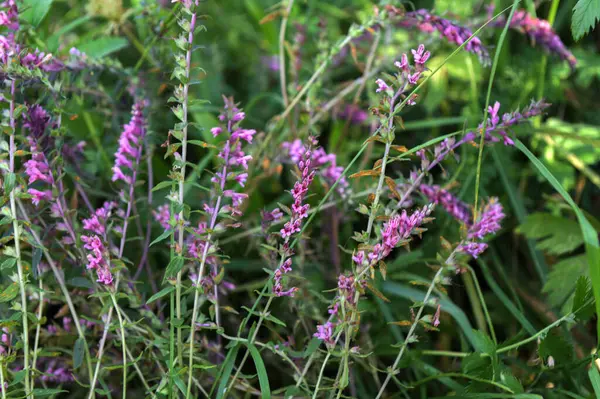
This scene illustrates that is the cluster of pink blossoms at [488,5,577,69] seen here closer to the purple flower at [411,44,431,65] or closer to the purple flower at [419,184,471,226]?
the purple flower at [419,184,471,226]

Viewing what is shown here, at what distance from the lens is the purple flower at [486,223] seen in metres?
1.29

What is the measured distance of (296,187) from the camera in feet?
3.75

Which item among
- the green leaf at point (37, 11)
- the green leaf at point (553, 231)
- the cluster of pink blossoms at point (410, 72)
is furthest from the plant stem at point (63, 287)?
the green leaf at point (553, 231)

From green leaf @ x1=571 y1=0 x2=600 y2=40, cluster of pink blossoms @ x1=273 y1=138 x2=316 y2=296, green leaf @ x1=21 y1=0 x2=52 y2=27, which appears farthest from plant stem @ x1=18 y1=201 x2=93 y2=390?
green leaf @ x1=571 y1=0 x2=600 y2=40

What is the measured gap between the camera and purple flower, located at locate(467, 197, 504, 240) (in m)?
1.29

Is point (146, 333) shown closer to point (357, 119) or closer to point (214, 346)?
point (214, 346)

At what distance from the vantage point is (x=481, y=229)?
1.30 metres

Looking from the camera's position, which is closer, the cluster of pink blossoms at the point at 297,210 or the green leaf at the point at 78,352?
the cluster of pink blossoms at the point at 297,210

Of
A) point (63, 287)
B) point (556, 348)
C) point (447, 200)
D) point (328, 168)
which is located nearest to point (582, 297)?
point (556, 348)

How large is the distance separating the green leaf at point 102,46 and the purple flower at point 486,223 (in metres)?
1.13

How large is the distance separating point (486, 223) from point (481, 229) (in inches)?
0.8

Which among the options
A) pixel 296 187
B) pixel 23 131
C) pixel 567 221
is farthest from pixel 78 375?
pixel 567 221

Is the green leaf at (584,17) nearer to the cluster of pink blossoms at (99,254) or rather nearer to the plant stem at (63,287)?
the cluster of pink blossoms at (99,254)

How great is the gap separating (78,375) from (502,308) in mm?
1192
